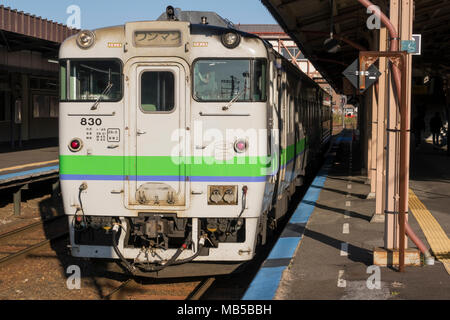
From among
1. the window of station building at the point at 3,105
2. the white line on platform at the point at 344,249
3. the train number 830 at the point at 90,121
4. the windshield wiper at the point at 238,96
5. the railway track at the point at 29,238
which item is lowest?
the railway track at the point at 29,238

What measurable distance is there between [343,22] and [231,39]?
28.0 ft

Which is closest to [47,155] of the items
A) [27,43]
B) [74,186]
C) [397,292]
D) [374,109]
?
[27,43]

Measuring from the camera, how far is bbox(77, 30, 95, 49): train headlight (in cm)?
735

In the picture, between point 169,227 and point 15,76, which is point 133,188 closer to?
point 169,227

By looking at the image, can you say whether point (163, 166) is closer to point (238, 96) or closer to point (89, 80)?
point (238, 96)

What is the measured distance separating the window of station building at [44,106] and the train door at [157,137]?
20.6 m

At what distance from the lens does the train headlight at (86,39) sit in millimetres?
7352

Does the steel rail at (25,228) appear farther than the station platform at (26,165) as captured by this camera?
No

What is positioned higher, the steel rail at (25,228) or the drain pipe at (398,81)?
the drain pipe at (398,81)

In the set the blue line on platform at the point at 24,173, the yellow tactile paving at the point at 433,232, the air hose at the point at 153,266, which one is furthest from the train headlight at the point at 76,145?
the blue line on platform at the point at 24,173

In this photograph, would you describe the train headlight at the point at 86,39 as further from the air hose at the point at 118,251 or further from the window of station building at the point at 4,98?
the window of station building at the point at 4,98

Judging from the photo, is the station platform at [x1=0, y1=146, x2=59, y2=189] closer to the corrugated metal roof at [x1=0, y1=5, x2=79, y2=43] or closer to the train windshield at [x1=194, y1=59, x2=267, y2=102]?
the corrugated metal roof at [x1=0, y1=5, x2=79, y2=43]

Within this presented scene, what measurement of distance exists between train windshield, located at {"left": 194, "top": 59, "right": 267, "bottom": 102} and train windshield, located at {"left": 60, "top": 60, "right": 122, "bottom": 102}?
1.04m

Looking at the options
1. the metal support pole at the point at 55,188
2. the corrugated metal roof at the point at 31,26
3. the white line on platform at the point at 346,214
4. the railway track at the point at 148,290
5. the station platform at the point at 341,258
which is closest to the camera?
the station platform at the point at 341,258
